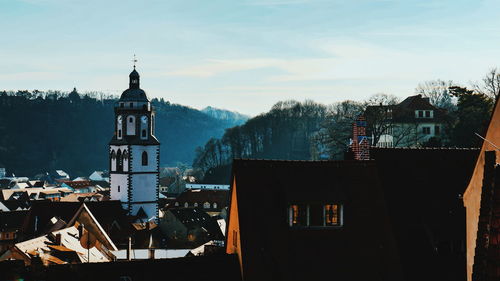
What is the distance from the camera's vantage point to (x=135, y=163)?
229ft

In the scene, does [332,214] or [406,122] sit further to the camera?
[406,122]

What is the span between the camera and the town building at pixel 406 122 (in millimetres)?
71312

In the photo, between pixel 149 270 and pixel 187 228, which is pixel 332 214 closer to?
pixel 149 270

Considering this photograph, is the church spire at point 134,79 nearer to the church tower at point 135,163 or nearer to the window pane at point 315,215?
the church tower at point 135,163

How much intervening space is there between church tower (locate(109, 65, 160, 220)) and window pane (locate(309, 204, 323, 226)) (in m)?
50.5

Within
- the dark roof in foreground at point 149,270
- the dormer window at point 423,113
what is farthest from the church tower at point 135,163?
the dark roof in foreground at point 149,270

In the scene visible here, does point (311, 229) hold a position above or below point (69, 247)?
above

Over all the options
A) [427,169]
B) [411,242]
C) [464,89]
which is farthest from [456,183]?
[464,89]

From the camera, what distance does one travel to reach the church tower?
6925 centimetres

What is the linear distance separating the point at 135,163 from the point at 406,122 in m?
29.3

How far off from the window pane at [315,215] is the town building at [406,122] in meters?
50.3

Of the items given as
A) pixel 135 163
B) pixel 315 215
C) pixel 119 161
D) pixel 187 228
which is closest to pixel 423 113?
pixel 187 228

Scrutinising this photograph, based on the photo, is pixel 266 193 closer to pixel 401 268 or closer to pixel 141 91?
pixel 401 268

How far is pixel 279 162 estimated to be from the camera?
844 inches
